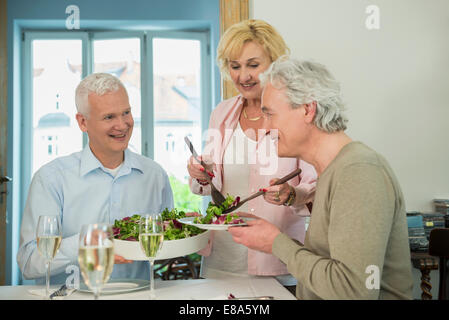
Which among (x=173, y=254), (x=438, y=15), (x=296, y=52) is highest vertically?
(x=438, y=15)

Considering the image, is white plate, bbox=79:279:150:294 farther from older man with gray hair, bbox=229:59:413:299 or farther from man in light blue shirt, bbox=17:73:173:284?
older man with gray hair, bbox=229:59:413:299

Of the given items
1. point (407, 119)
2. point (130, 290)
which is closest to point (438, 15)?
point (407, 119)

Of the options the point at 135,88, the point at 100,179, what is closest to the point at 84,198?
the point at 100,179

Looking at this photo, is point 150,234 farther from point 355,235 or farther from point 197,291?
point 355,235

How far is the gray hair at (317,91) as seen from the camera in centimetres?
131

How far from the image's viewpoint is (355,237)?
1061 millimetres

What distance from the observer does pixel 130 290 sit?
4.41 feet

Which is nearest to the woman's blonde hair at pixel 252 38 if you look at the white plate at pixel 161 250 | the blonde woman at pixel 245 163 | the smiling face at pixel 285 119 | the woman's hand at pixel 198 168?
the blonde woman at pixel 245 163

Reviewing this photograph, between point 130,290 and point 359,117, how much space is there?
208 centimetres

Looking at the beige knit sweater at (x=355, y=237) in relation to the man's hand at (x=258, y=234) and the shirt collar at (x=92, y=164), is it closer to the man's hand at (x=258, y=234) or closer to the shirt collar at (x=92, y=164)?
the man's hand at (x=258, y=234)

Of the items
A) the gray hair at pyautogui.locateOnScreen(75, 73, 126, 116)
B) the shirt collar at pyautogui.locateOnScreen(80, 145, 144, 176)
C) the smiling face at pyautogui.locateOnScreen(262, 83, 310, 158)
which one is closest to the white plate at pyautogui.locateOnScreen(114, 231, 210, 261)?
the smiling face at pyautogui.locateOnScreen(262, 83, 310, 158)

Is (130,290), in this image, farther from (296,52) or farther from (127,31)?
(127,31)

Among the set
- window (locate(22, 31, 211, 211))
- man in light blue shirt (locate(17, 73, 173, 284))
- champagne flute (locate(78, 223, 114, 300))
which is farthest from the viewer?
window (locate(22, 31, 211, 211))

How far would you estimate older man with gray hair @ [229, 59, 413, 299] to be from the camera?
3.50 ft
